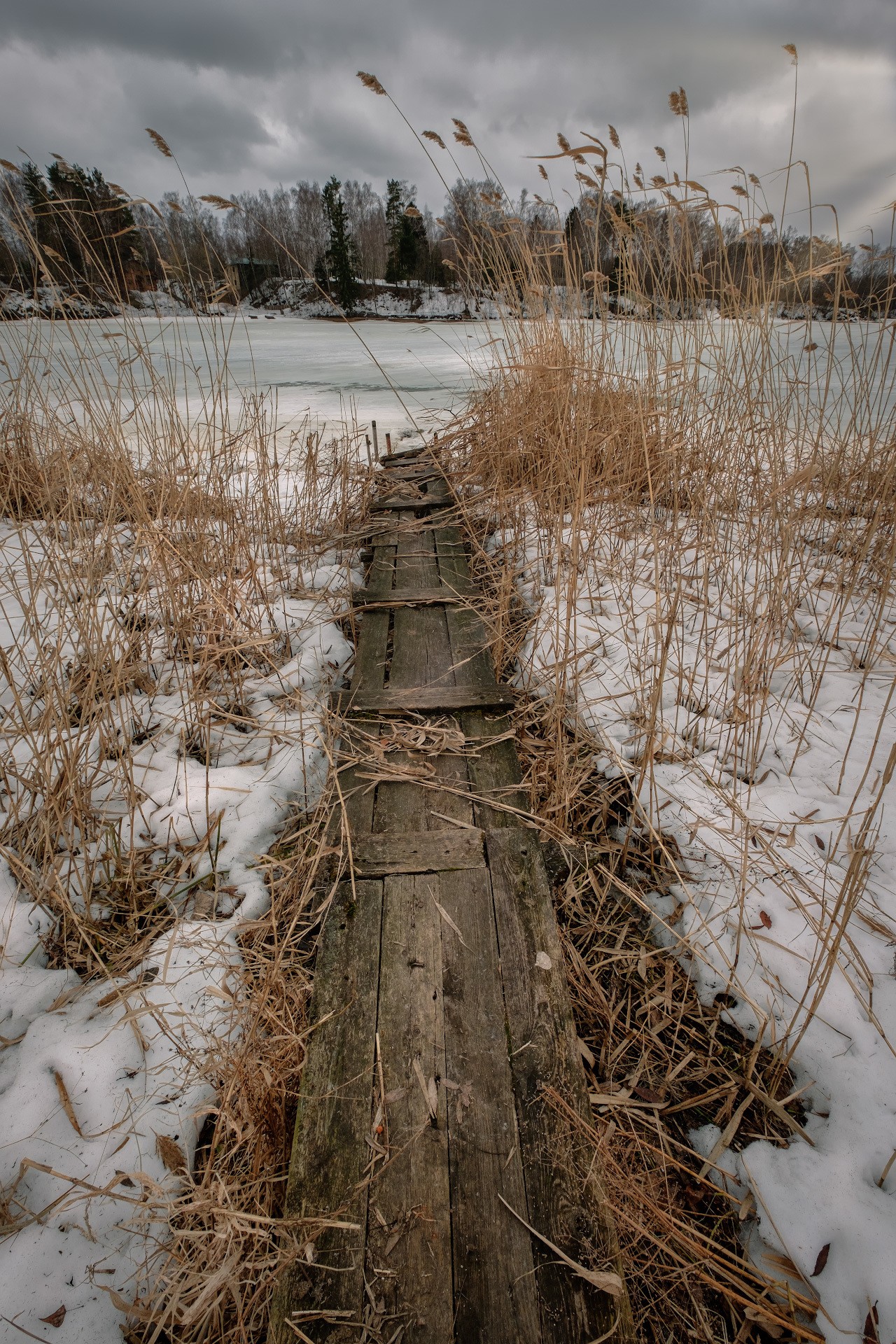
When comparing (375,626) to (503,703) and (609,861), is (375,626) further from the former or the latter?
(609,861)

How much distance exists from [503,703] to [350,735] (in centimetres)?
50

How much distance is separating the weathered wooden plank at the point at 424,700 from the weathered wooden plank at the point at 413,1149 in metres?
0.75

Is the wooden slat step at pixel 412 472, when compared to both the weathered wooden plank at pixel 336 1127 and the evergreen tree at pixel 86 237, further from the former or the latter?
the weathered wooden plank at pixel 336 1127

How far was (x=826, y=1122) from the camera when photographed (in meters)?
0.99

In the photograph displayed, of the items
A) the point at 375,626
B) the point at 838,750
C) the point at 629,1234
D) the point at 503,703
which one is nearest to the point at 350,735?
the point at 503,703

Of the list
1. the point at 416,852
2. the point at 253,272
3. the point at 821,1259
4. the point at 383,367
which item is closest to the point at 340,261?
the point at 253,272

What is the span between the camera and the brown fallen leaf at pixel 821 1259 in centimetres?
84

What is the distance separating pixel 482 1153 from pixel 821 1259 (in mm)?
511

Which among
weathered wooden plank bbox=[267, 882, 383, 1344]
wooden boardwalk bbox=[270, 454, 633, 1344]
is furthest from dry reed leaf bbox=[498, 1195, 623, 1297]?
weathered wooden plank bbox=[267, 882, 383, 1344]

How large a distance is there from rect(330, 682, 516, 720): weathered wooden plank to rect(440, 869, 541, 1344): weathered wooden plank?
2.48 ft

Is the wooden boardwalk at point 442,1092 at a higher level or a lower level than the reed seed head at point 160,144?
lower

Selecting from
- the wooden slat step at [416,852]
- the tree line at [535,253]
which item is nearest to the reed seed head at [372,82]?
the tree line at [535,253]

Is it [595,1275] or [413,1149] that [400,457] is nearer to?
[413,1149]

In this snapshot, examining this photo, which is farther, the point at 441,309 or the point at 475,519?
the point at 441,309
